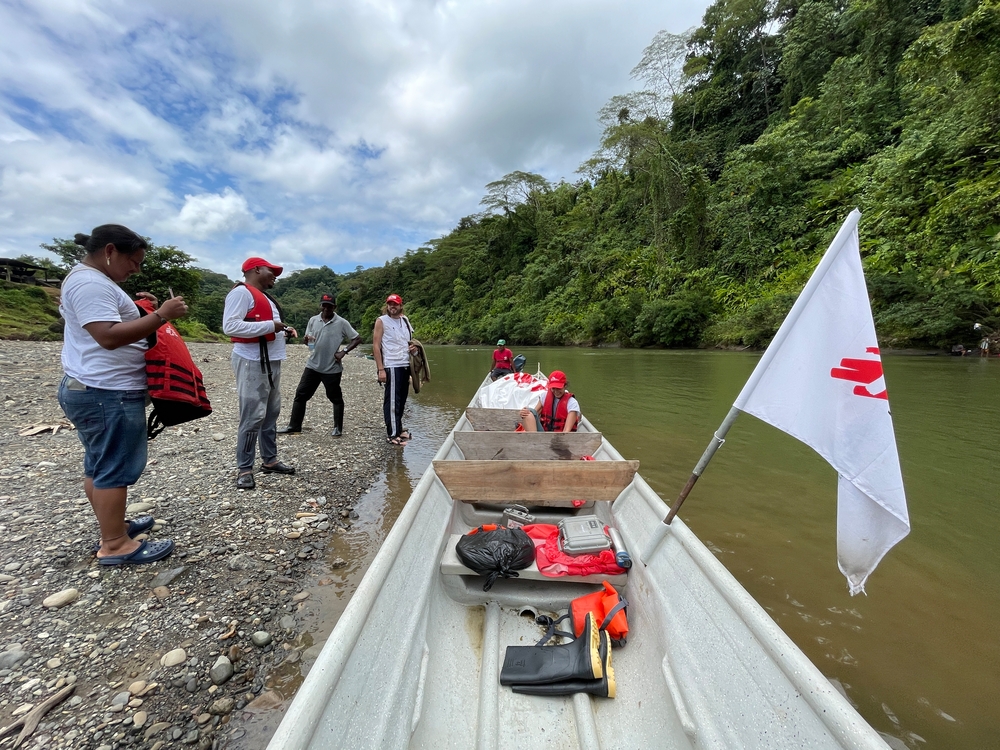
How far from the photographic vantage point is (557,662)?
2004mm

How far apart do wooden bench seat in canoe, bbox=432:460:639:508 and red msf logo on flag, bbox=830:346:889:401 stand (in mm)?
1659

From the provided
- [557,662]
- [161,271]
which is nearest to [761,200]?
[557,662]

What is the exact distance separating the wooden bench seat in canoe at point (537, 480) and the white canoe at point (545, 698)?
1.95ft

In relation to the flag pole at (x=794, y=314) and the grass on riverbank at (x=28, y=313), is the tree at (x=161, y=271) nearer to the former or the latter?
the grass on riverbank at (x=28, y=313)

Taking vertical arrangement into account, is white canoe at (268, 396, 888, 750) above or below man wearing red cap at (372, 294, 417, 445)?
below

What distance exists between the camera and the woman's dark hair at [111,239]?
7.47ft

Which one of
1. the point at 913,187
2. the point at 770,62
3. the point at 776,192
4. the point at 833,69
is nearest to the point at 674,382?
the point at 913,187

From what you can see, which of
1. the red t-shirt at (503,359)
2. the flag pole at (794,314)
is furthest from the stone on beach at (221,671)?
the red t-shirt at (503,359)

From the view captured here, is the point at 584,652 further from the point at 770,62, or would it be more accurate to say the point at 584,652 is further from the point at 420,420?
the point at 770,62

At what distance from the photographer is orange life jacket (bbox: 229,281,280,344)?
143 inches

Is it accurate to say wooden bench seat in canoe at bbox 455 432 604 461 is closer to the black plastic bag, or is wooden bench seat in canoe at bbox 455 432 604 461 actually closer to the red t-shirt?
→ the black plastic bag

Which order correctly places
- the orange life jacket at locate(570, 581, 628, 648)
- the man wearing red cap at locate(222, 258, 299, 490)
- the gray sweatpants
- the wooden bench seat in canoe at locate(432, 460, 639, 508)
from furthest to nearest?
the gray sweatpants < the man wearing red cap at locate(222, 258, 299, 490) < the wooden bench seat in canoe at locate(432, 460, 639, 508) < the orange life jacket at locate(570, 581, 628, 648)

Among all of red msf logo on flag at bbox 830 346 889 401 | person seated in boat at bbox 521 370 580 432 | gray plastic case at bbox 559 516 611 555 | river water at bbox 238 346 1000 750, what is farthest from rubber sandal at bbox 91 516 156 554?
red msf logo on flag at bbox 830 346 889 401

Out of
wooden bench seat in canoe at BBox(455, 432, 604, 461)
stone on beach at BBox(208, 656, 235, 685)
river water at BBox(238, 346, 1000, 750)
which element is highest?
wooden bench seat in canoe at BBox(455, 432, 604, 461)
